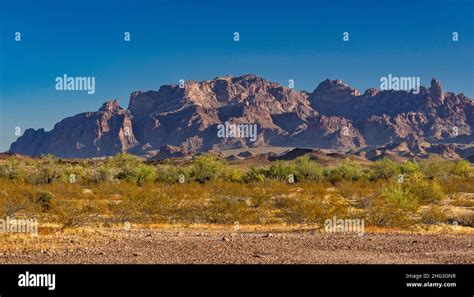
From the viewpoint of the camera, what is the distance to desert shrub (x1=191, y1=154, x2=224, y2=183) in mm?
49125

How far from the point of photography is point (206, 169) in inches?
1981

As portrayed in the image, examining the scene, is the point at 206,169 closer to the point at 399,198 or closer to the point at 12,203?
the point at 399,198

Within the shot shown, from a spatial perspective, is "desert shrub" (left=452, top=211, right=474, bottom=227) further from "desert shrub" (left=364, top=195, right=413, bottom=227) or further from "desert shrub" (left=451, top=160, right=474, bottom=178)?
"desert shrub" (left=451, top=160, right=474, bottom=178)

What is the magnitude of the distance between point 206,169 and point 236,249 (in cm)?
3453

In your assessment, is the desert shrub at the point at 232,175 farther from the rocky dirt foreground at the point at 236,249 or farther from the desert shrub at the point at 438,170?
the rocky dirt foreground at the point at 236,249

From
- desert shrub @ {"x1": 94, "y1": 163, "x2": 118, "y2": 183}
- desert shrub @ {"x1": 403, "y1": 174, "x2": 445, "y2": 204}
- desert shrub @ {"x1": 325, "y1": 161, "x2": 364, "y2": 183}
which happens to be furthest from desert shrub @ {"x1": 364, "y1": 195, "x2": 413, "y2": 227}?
desert shrub @ {"x1": 325, "y1": 161, "x2": 364, "y2": 183}

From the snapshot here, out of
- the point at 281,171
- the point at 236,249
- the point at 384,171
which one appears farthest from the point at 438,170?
the point at 236,249

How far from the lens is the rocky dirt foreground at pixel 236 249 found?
1419cm

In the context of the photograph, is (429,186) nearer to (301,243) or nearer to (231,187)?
(231,187)

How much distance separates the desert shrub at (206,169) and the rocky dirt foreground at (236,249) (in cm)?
2955

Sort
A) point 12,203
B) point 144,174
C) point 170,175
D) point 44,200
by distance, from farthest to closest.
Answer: point 144,174 < point 170,175 < point 44,200 < point 12,203

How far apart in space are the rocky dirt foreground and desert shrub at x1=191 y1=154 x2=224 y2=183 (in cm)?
2955
